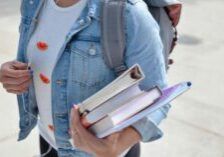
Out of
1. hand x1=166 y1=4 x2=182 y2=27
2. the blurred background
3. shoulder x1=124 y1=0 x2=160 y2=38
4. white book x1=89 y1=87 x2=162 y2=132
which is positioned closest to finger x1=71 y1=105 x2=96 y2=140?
white book x1=89 y1=87 x2=162 y2=132

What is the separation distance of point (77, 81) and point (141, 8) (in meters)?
0.27

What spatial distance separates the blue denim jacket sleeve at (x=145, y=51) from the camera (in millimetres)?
1172

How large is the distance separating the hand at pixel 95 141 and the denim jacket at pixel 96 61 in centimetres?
6

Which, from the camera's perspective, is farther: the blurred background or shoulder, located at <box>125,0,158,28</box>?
the blurred background

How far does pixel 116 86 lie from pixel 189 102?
2899mm

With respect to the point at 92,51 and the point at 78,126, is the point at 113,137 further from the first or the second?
the point at 92,51

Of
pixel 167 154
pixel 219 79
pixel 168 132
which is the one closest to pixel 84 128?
pixel 167 154

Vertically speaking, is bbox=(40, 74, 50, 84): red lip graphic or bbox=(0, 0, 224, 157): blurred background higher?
bbox=(40, 74, 50, 84): red lip graphic

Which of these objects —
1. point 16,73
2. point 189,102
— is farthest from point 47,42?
point 189,102

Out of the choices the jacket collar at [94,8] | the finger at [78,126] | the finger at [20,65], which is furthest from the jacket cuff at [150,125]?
the finger at [20,65]

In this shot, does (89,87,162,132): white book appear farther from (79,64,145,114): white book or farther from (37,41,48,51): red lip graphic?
(37,41,48,51): red lip graphic

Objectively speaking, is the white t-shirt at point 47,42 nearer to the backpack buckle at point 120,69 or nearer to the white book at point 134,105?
the backpack buckle at point 120,69

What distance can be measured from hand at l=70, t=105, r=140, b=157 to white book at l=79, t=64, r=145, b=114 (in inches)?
1.8

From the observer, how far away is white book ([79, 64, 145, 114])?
0.94 meters
